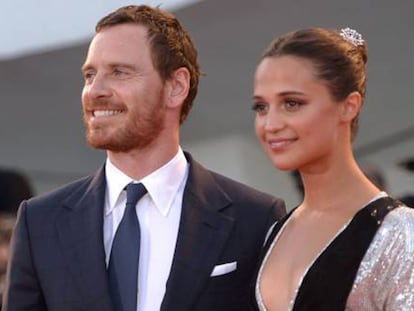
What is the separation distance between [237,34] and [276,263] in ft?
11.2

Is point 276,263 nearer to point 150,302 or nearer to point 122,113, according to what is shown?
point 150,302

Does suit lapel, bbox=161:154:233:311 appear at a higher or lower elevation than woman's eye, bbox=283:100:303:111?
lower

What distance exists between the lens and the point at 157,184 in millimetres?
3463

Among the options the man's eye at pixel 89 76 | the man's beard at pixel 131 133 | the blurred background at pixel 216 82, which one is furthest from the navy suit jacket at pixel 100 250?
the blurred background at pixel 216 82

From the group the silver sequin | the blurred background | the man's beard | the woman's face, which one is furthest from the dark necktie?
the blurred background

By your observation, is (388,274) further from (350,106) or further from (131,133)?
(131,133)

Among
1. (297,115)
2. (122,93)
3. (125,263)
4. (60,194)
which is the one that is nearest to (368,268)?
(297,115)

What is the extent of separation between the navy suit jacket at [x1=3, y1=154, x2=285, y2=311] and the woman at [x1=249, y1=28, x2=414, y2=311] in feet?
0.68

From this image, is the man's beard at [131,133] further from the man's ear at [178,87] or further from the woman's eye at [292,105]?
the woman's eye at [292,105]

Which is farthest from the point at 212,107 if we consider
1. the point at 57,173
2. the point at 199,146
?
the point at 57,173

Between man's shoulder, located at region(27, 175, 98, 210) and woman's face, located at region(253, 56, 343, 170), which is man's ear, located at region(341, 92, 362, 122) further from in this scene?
man's shoulder, located at region(27, 175, 98, 210)

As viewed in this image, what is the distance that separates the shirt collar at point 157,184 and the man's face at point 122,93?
9cm

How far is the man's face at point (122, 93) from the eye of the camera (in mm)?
3404

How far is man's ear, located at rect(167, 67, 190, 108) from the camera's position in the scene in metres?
3.56
